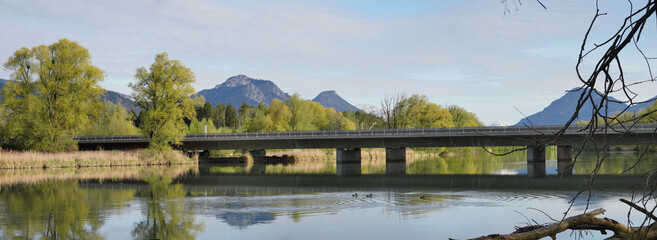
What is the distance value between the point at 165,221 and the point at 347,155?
191 ft

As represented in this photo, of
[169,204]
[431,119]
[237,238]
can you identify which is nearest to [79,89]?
[169,204]

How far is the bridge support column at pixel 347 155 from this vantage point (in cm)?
7412

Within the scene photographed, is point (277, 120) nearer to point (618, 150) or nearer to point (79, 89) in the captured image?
point (79, 89)

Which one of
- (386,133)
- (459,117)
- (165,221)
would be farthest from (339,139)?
(165,221)

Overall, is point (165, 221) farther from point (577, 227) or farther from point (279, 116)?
point (279, 116)

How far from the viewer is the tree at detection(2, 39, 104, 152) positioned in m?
54.5

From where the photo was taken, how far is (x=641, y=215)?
1756cm

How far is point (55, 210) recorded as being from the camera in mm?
20438

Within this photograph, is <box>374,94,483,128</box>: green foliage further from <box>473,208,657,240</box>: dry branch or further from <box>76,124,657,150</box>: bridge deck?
<box>473,208,657,240</box>: dry branch

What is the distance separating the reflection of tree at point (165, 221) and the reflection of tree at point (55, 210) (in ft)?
3.65

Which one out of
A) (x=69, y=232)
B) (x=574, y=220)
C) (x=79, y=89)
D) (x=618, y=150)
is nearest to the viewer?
(x=574, y=220)

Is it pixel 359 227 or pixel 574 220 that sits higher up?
pixel 574 220

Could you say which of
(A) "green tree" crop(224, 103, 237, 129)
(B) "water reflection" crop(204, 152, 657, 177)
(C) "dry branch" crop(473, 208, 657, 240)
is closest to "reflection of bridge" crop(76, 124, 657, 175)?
(B) "water reflection" crop(204, 152, 657, 177)

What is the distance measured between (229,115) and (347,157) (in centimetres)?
11779
